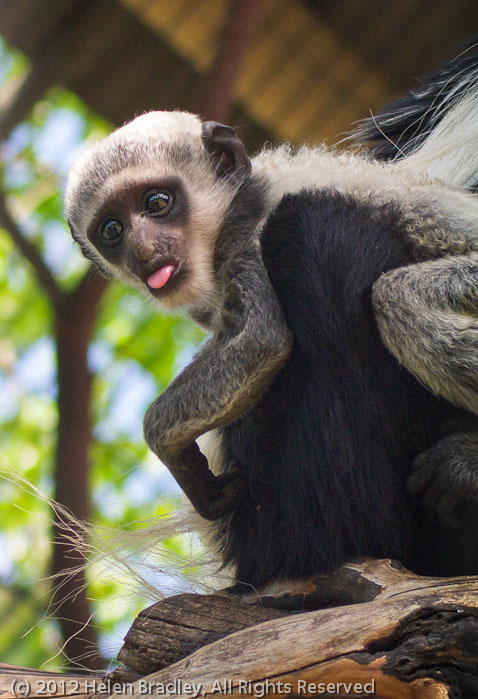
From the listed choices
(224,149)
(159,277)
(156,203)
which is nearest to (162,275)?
(159,277)

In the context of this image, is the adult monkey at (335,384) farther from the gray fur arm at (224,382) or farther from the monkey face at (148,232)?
the monkey face at (148,232)

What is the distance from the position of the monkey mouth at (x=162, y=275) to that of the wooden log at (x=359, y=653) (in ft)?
2.77

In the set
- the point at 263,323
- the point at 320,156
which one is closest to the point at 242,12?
the point at 320,156

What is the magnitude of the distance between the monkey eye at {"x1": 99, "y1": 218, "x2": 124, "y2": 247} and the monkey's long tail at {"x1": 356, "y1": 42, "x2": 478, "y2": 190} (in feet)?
2.29

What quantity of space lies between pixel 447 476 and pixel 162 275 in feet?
2.62

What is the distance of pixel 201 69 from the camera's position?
444 centimetres

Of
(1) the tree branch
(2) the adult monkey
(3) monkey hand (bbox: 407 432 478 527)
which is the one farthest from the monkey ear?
(1) the tree branch

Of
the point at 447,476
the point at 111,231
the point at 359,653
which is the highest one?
the point at 111,231

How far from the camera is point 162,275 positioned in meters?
2.01

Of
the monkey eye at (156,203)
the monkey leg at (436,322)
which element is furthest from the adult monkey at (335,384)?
the monkey eye at (156,203)

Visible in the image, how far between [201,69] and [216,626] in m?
3.43

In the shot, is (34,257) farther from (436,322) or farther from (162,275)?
(436,322)

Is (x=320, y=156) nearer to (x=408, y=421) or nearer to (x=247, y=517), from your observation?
(x=408, y=421)

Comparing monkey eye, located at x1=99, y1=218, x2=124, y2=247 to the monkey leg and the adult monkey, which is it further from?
the monkey leg
